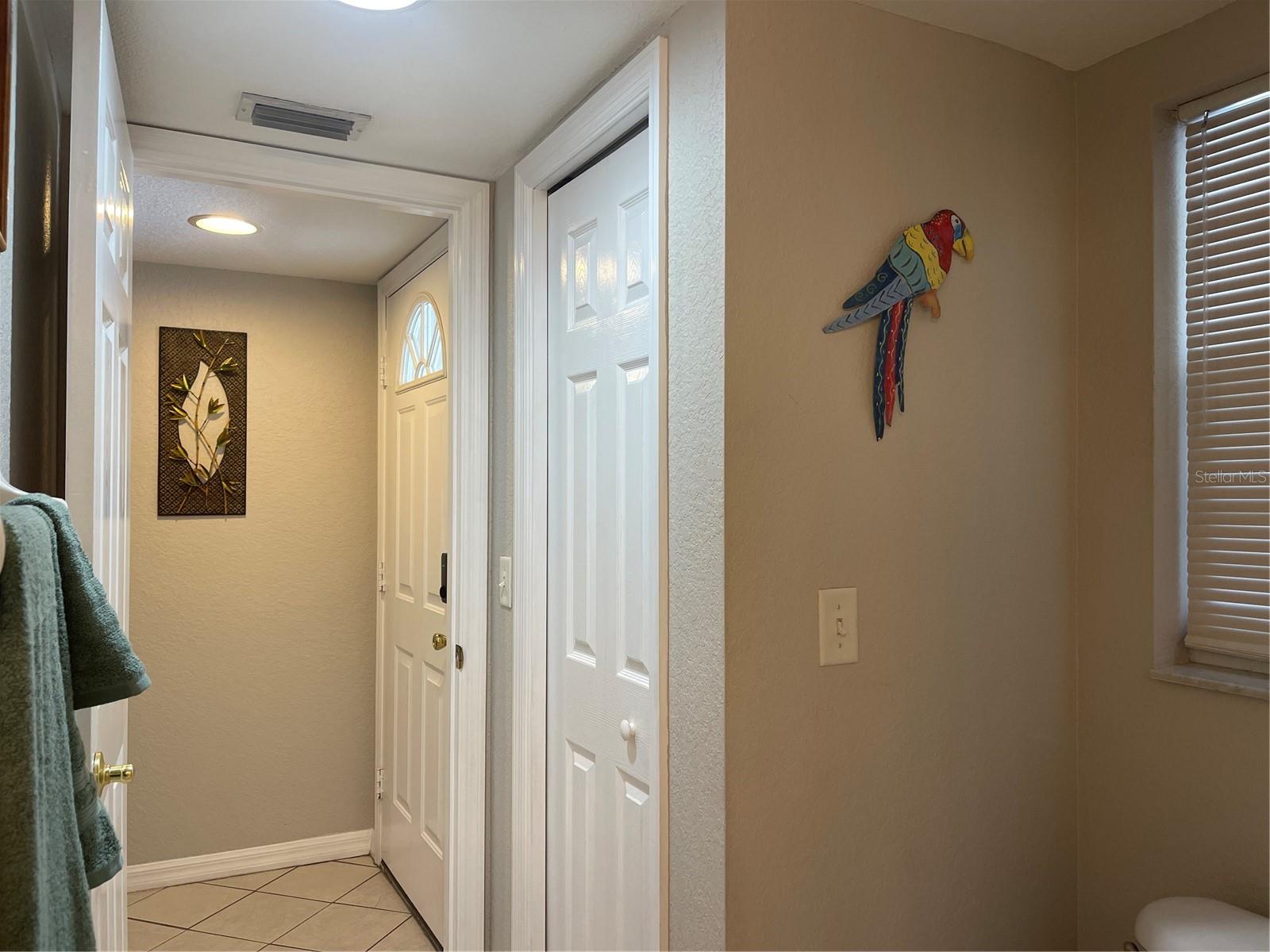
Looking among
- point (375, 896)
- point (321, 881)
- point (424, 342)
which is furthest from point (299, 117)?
point (321, 881)

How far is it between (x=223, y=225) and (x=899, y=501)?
2324mm

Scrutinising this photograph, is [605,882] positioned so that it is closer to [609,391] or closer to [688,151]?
[609,391]

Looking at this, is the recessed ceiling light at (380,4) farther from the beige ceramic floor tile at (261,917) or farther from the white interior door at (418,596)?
the beige ceramic floor tile at (261,917)

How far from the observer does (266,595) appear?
355 centimetres

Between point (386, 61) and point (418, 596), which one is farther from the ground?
point (386, 61)

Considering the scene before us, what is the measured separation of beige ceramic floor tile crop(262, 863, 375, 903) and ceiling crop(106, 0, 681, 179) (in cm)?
258

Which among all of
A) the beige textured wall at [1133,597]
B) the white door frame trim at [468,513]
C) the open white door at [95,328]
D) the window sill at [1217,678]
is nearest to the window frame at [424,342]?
the white door frame trim at [468,513]

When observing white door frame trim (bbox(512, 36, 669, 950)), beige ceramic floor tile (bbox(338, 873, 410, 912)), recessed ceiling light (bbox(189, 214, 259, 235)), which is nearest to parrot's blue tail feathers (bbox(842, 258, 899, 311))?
white door frame trim (bbox(512, 36, 669, 950))

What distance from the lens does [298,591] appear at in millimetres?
3605

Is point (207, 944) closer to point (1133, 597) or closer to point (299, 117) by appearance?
point (299, 117)

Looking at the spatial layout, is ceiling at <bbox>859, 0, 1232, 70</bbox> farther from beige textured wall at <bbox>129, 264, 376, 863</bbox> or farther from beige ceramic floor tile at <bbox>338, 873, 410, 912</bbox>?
beige ceramic floor tile at <bbox>338, 873, 410, 912</bbox>

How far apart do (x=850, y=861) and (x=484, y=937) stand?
1.27m

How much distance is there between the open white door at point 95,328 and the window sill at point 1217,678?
184 cm

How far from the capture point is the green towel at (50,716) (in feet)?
2.10
